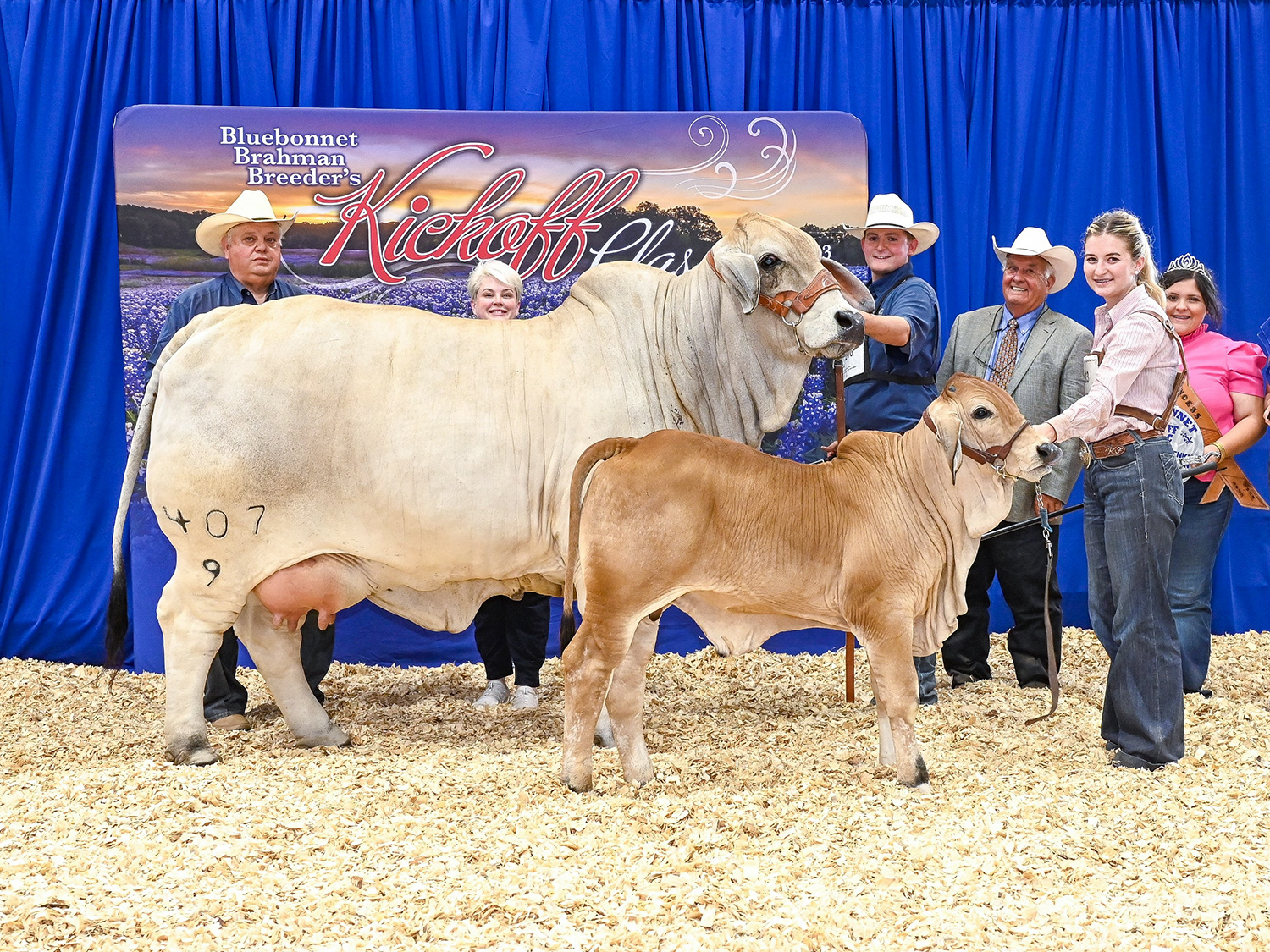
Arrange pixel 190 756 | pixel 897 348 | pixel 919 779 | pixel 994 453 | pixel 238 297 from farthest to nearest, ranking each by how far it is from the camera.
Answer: pixel 238 297, pixel 897 348, pixel 190 756, pixel 919 779, pixel 994 453

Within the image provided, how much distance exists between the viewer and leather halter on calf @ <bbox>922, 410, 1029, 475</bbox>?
356cm

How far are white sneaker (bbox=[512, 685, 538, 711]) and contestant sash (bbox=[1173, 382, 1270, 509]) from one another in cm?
310

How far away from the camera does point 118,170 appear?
5.93 metres

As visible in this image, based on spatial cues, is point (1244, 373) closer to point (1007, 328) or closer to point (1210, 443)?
point (1210, 443)

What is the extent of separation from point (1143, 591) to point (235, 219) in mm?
4028

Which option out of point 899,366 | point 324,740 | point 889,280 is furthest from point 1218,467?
point 324,740

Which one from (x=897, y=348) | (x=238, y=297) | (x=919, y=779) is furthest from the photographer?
(x=238, y=297)

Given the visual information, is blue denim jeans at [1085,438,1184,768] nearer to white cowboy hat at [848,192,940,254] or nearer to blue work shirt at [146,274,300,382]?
white cowboy hat at [848,192,940,254]

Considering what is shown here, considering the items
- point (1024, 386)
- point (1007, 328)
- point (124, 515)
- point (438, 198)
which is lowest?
point (124, 515)

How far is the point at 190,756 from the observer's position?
414cm

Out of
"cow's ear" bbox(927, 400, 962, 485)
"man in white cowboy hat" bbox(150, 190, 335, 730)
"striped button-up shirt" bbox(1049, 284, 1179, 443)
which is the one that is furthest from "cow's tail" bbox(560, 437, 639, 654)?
"man in white cowboy hat" bbox(150, 190, 335, 730)

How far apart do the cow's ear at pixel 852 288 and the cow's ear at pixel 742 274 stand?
44cm

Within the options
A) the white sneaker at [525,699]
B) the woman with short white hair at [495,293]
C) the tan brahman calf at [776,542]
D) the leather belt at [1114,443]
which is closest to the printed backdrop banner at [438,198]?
the woman with short white hair at [495,293]

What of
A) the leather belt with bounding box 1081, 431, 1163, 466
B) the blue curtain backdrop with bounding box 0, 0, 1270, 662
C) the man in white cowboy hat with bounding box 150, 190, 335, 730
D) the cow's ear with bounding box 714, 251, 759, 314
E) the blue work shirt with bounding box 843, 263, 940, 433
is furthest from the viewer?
the blue curtain backdrop with bounding box 0, 0, 1270, 662
